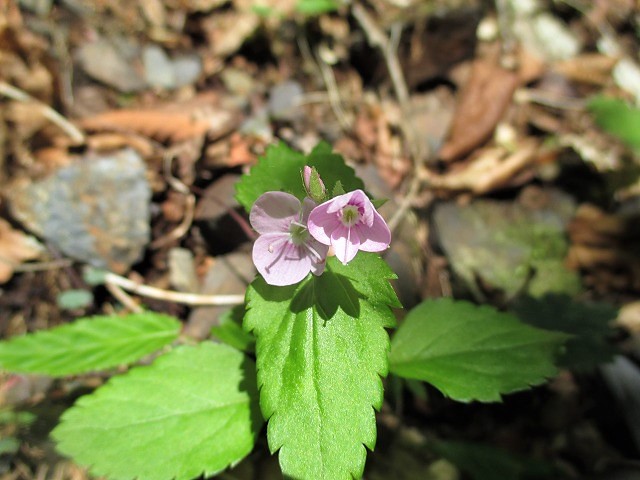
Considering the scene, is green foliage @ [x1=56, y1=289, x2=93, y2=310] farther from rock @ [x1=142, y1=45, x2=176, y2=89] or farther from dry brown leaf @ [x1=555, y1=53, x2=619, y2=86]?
dry brown leaf @ [x1=555, y1=53, x2=619, y2=86]

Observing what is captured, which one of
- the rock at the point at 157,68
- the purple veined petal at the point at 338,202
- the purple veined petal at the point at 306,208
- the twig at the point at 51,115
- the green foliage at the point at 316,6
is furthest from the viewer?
the green foliage at the point at 316,6

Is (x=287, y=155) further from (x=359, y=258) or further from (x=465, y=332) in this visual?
(x=465, y=332)

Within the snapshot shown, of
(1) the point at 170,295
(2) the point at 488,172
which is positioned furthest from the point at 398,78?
(1) the point at 170,295

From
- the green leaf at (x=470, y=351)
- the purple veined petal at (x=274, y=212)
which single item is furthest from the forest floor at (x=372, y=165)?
the purple veined petal at (x=274, y=212)

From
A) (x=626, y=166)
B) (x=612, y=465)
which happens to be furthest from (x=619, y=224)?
(x=612, y=465)

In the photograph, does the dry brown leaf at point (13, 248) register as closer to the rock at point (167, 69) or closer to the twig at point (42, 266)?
the twig at point (42, 266)

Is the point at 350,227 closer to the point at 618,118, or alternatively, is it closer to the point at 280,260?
the point at 280,260
